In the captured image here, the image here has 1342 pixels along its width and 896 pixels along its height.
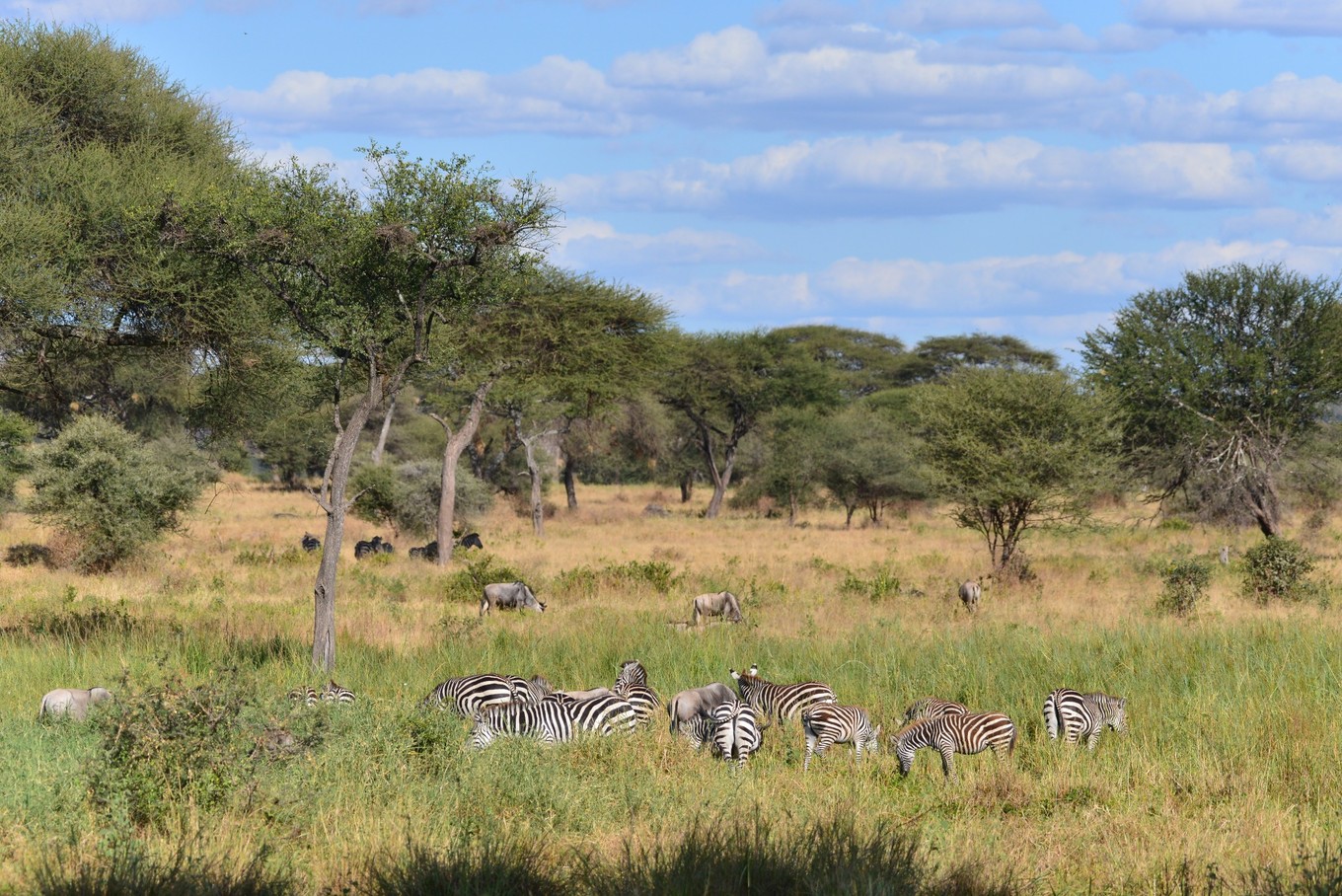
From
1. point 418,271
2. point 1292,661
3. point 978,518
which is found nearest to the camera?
point 1292,661

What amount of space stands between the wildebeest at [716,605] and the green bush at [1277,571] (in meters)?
10.2

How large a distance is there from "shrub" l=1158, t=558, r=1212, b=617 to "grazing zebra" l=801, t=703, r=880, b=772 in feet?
38.9

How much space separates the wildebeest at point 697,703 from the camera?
36.0ft

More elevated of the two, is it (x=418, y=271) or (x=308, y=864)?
(x=418, y=271)

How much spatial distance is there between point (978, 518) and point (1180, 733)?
59.8 feet

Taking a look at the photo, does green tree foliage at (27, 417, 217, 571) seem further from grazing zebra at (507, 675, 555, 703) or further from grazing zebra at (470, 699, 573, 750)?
grazing zebra at (470, 699, 573, 750)

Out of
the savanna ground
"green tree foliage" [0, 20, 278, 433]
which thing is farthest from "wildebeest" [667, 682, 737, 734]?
"green tree foliage" [0, 20, 278, 433]

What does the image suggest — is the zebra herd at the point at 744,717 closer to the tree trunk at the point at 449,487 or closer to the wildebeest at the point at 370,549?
the tree trunk at the point at 449,487

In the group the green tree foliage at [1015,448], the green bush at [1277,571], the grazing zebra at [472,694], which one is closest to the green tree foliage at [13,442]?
the grazing zebra at [472,694]

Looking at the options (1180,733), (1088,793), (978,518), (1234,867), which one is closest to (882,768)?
(1088,793)

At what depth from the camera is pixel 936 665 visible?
13.7 meters

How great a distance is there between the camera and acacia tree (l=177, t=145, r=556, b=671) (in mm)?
13461

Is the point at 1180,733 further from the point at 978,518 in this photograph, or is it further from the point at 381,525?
the point at 381,525

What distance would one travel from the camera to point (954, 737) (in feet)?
32.9
